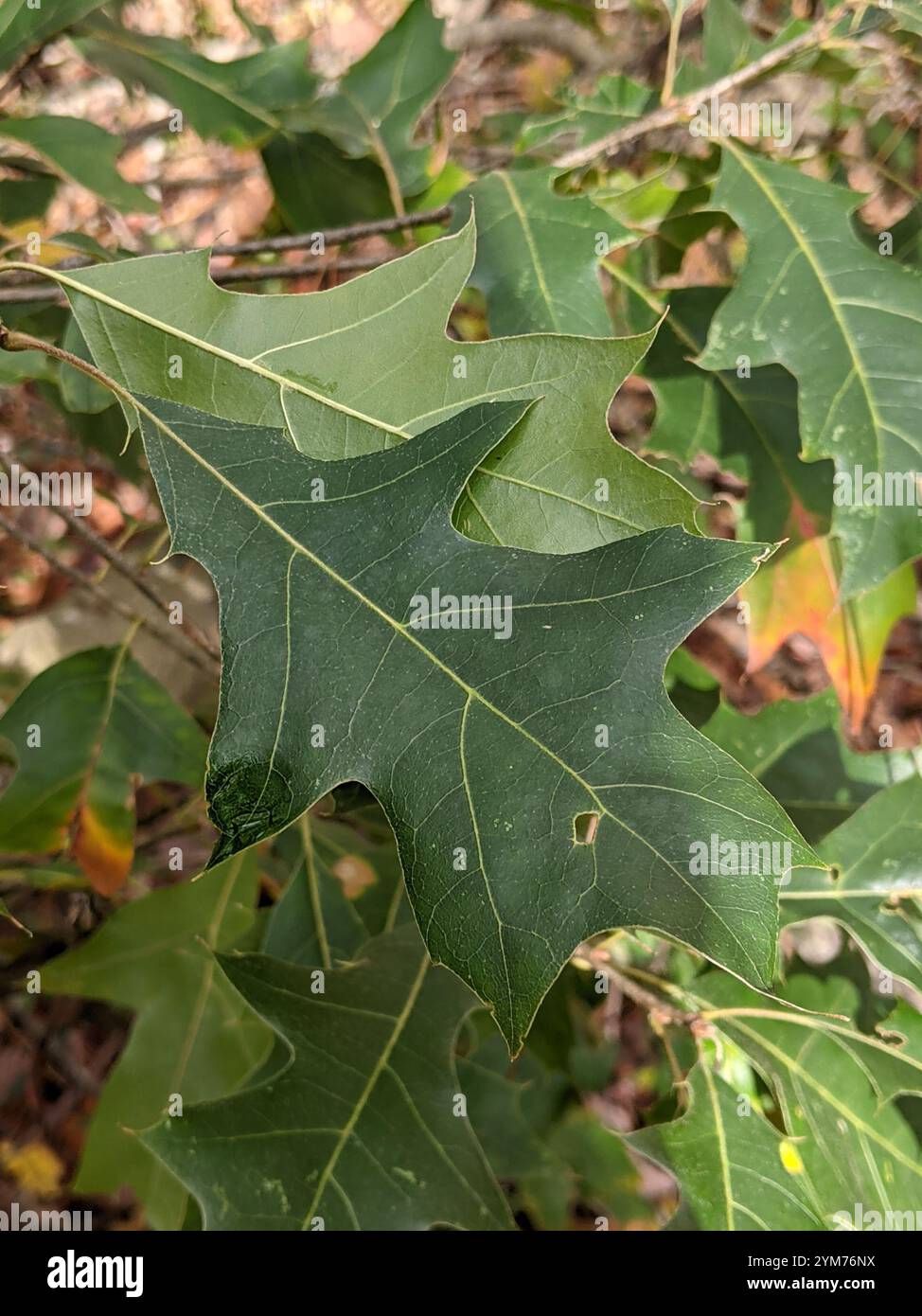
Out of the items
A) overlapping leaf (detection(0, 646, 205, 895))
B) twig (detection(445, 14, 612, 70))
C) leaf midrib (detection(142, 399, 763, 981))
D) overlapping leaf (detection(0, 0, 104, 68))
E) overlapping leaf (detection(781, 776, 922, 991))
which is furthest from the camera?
twig (detection(445, 14, 612, 70))

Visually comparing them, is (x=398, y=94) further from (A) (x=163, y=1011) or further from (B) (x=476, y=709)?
(A) (x=163, y=1011)

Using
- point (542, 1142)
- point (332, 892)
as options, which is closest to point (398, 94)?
point (332, 892)

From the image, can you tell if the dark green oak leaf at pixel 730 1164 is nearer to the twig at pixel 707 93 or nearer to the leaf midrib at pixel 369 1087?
the leaf midrib at pixel 369 1087

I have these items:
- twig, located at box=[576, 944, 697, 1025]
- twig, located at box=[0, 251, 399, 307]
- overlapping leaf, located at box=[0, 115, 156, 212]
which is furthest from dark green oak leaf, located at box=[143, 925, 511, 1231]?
overlapping leaf, located at box=[0, 115, 156, 212]

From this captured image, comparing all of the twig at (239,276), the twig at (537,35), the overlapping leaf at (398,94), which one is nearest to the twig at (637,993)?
the twig at (239,276)

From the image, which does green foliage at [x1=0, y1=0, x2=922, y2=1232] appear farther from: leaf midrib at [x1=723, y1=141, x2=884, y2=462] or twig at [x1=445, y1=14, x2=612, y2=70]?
twig at [x1=445, y1=14, x2=612, y2=70]

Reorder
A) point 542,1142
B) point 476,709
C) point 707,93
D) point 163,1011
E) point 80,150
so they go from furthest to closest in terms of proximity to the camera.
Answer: point 542,1142 < point 163,1011 < point 80,150 < point 707,93 < point 476,709

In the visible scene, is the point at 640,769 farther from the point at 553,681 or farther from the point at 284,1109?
Result: the point at 284,1109
